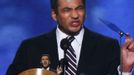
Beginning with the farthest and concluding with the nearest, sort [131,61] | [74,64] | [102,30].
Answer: [102,30]
[74,64]
[131,61]

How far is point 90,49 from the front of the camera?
2010 mm

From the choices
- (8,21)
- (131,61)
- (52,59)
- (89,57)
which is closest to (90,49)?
(89,57)

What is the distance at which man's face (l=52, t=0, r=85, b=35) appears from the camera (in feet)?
6.32

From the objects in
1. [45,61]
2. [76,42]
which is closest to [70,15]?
[76,42]

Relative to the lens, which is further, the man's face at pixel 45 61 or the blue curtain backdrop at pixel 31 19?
the blue curtain backdrop at pixel 31 19

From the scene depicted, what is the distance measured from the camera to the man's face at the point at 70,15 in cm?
193

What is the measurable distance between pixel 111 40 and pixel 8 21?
55 cm

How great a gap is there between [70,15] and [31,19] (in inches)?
10.9

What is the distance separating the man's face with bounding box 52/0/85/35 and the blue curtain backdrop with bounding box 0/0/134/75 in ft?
0.38

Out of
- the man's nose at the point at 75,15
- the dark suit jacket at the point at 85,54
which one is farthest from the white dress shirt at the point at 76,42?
the man's nose at the point at 75,15

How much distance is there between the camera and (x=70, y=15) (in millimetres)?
1941

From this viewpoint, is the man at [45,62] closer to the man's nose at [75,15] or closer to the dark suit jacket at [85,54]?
the dark suit jacket at [85,54]

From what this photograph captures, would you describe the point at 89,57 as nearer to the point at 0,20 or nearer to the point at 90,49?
the point at 90,49

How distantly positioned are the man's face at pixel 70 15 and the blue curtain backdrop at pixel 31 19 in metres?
0.11
